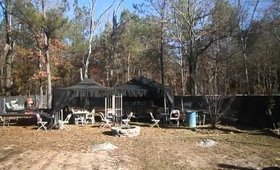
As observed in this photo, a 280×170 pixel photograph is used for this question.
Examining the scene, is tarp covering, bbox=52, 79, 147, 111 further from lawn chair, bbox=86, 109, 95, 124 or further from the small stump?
the small stump

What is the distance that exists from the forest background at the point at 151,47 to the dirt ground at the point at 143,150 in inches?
200

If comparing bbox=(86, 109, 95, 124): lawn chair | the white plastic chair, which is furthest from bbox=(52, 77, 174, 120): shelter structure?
the white plastic chair

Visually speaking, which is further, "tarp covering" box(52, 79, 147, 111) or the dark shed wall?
"tarp covering" box(52, 79, 147, 111)

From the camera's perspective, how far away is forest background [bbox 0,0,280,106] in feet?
101

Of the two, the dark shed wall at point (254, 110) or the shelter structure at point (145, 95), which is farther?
the shelter structure at point (145, 95)

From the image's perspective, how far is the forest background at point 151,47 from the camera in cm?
3078

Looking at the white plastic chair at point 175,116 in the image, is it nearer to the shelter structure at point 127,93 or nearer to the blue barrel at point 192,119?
the blue barrel at point 192,119

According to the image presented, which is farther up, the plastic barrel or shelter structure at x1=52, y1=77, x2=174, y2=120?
shelter structure at x1=52, y1=77, x2=174, y2=120

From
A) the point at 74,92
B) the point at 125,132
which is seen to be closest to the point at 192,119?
the point at 125,132

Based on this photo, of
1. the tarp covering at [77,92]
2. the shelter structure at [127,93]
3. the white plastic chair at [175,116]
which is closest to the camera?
the white plastic chair at [175,116]

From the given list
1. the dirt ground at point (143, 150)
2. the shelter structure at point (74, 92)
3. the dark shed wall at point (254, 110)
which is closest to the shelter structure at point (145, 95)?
the shelter structure at point (74, 92)

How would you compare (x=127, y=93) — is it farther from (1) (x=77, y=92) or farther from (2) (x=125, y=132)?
(2) (x=125, y=132)

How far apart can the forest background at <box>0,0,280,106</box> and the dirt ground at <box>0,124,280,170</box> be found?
5.08 metres

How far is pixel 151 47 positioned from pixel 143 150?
3504cm
